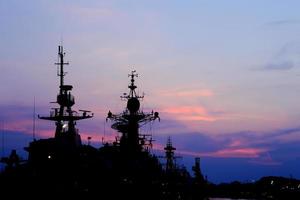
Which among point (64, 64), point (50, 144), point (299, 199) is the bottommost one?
point (299, 199)

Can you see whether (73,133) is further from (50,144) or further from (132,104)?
(132,104)

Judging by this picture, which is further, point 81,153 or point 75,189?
point 81,153

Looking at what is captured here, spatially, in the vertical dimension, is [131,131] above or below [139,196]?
above

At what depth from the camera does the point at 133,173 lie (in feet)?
189

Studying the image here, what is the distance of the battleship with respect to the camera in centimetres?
4194

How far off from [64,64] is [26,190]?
19.9 meters

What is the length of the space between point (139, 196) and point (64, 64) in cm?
1600

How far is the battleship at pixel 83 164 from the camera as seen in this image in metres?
41.9

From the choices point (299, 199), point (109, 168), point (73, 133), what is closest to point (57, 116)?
point (73, 133)

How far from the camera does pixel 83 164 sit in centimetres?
4681

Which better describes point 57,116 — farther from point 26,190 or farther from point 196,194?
point 196,194

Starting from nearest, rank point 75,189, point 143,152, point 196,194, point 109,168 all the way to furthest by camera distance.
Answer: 1. point 75,189
2. point 109,168
3. point 143,152
4. point 196,194

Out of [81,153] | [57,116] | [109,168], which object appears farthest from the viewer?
[57,116]

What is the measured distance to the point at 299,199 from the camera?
120500 mm
